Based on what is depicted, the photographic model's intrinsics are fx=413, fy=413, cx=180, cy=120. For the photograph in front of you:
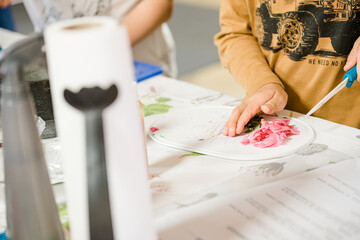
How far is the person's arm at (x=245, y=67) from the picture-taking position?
2.55ft

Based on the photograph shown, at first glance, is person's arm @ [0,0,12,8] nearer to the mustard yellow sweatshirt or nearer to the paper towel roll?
the mustard yellow sweatshirt

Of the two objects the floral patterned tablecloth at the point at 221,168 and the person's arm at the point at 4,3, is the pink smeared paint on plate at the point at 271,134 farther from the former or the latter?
the person's arm at the point at 4,3

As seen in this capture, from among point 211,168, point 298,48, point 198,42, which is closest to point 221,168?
point 211,168

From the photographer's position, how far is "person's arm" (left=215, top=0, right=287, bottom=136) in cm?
78

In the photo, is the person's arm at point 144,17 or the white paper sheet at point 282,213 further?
the person's arm at point 144,17

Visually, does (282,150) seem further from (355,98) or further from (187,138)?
(355,98)

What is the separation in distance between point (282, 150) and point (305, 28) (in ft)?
1.23

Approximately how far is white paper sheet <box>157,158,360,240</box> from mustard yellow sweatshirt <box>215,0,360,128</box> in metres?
0.35

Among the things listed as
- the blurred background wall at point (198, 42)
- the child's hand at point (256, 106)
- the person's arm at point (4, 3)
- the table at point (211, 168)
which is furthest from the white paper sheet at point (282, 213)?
the blurred background wall at point (198, 42)

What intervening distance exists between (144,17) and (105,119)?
101 centimetres

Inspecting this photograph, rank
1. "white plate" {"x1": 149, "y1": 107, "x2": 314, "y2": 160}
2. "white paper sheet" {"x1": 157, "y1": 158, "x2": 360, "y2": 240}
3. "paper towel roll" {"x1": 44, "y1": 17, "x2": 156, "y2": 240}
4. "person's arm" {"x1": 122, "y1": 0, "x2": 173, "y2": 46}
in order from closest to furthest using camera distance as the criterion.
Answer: "paper towel roll" {"x1": 44, "y1": 17, "x2": 156, "y2": 240}, "white paper sheet" {"x1": 157, "y1": 158, "x2": 360, "y2": 240}, "white plate" {"x1": 149, "y1": 107, "x2": 314, "y2": 160}, "person's arm" {"x1": 122, "y1": 0, "x2": 173, "y2": 46}

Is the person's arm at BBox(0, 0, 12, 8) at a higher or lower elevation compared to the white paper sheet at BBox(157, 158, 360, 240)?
higher

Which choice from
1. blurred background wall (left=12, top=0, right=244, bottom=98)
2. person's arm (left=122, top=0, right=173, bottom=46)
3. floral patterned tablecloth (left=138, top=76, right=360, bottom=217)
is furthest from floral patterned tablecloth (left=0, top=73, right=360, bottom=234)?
blurred background wall (left=12, top=0, right=244, bottom=98)

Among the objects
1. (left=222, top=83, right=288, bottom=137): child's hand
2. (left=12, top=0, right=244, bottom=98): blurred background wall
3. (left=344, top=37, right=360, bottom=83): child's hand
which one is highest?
(left=344, top=37, right=360, bottom=83): child's hand
